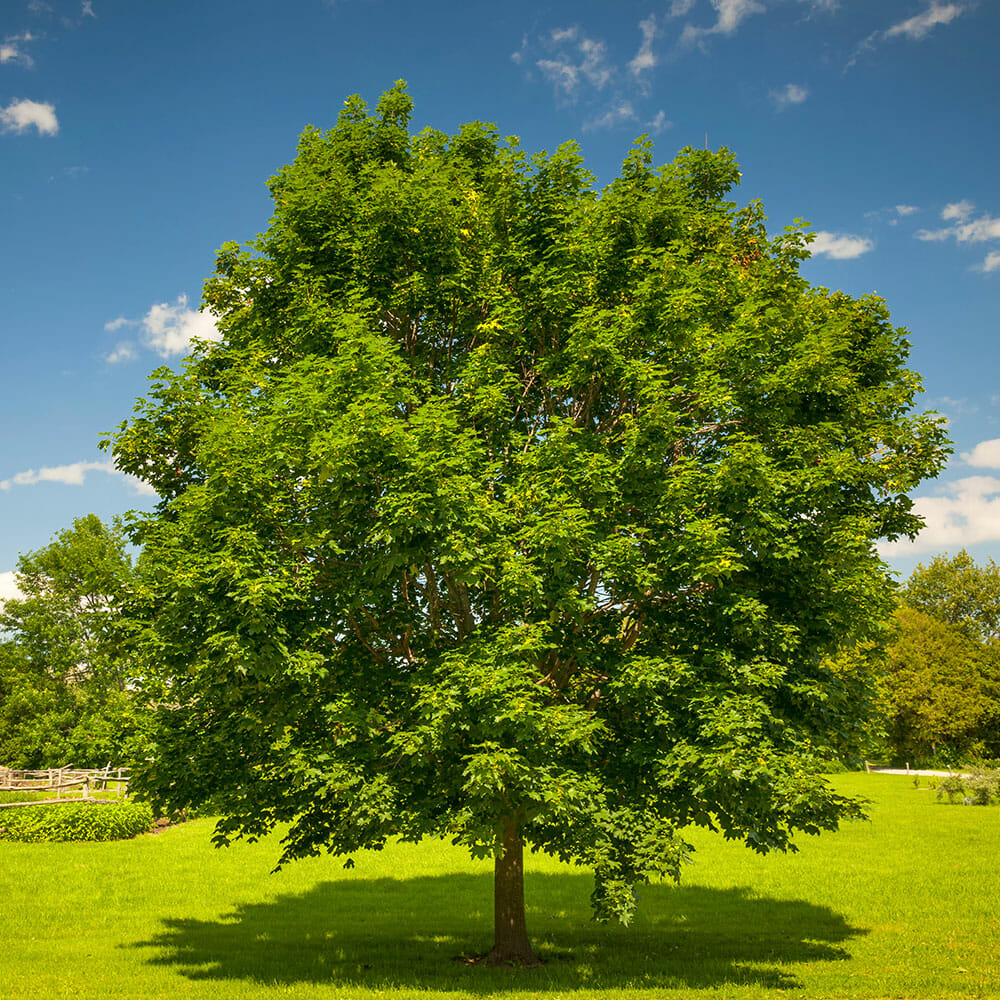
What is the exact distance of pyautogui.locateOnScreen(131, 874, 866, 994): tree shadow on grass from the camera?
14.8 meters

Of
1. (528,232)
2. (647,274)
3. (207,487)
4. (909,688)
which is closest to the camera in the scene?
(207,487)

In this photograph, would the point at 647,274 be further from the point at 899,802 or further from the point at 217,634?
the point at 899,802

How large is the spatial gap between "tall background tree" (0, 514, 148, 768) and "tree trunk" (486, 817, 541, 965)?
138 feet

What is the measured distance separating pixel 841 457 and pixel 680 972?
1061cm

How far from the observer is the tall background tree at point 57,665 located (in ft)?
172

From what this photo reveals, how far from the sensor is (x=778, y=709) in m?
14.1

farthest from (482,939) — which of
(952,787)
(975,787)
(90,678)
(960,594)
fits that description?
(960,594)

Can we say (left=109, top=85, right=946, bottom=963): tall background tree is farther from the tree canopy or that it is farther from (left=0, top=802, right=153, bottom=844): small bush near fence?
the tree canopy

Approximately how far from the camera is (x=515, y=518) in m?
13.2

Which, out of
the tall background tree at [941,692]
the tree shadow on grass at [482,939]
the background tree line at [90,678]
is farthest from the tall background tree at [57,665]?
the tall background tree at [941,692]

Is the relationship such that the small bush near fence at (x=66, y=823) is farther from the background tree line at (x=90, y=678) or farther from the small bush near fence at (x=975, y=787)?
the small bush near fence at (x=975, y=787)

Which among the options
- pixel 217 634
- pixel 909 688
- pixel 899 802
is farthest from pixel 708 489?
pixel 909 688

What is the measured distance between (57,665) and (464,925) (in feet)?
159

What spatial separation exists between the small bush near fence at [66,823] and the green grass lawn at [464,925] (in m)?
1.68
